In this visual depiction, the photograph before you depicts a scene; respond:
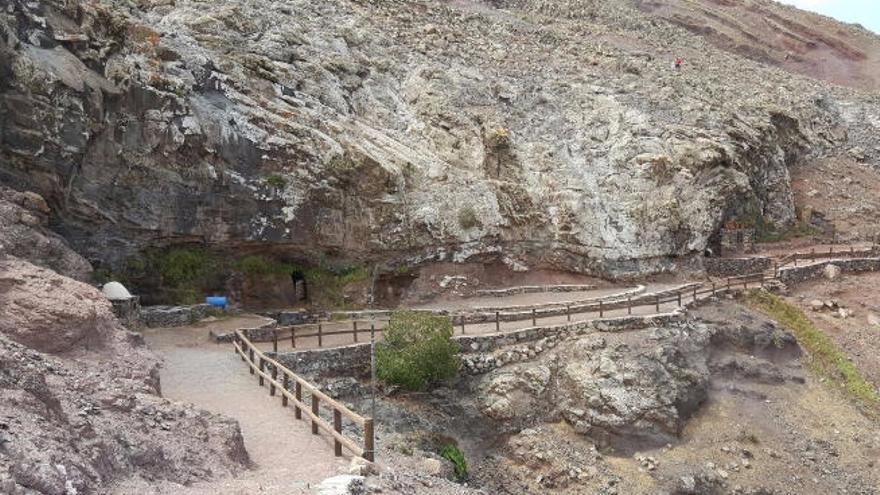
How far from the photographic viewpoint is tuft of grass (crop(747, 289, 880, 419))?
90.6 feet

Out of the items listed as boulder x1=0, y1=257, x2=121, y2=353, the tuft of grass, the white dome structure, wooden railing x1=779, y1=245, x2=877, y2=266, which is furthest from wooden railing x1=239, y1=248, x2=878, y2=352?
boulder x1=0, y1=257, x2=121, y2=353

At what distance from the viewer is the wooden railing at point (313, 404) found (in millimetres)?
11695

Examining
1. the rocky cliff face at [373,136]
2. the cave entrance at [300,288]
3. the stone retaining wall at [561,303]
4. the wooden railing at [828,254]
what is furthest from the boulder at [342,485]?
the wooden railing at [828,254]

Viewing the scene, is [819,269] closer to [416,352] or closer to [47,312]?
[416,352]

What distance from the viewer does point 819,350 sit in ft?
98.5

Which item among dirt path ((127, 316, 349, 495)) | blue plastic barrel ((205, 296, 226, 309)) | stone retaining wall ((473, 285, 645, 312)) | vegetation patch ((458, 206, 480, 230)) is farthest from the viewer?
vegetation patch ((458, 206, 480, 230))

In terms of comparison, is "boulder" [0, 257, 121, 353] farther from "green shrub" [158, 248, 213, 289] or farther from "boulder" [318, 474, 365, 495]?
"green shrub" [158, 248, 213, 289]

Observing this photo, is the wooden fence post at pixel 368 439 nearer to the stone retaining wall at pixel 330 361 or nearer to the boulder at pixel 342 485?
the boulder at pixel 342 485

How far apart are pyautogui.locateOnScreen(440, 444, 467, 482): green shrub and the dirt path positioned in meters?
6.30

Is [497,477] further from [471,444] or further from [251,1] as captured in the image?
[251,1]

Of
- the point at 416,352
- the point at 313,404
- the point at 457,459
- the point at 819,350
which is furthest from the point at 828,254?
the point at 313,404

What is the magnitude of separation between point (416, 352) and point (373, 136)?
13478mm

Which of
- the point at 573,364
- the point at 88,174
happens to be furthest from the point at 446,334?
the point at 88,174

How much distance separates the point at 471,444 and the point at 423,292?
1080cm
